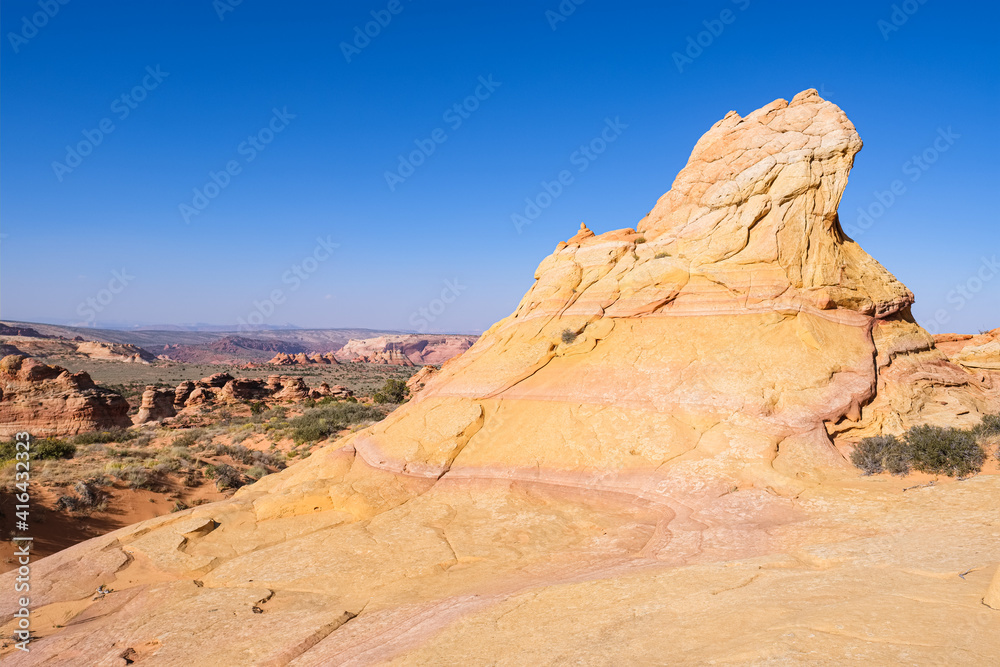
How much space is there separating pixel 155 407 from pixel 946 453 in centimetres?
4158

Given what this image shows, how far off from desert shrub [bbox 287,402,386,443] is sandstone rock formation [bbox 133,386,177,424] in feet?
36.5

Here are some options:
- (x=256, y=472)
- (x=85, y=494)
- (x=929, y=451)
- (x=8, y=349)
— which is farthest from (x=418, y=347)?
(x=929, y=451)

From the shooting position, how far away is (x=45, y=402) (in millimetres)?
28172

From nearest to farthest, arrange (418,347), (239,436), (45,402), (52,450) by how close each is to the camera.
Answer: (52,450) < (45,402) < (239,436) < (418,347)

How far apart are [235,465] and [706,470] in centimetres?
1929

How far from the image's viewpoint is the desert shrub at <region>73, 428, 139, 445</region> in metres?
25.9

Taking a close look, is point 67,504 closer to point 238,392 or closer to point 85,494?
point 85,494

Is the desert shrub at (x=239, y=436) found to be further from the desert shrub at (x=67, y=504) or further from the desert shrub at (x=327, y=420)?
the desert shrub at (x=67, y=504)

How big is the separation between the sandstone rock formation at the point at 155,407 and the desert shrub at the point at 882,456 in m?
39.0

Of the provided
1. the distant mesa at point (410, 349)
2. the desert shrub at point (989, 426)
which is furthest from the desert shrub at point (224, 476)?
the distant mesa at point (410, 349)

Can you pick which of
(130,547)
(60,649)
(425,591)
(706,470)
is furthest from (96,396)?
(706,470)

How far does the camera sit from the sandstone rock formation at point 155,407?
36.8m

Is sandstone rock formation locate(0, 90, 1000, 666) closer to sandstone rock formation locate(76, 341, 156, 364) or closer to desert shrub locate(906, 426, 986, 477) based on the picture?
desert shrub locate(906, 426, 986, 477)

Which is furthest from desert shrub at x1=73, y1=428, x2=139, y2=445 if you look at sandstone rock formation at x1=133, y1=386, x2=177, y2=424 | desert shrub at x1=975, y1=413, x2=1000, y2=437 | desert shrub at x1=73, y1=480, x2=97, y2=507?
desert shrub at x1=975, y1=413, x2=1000, y2=437
